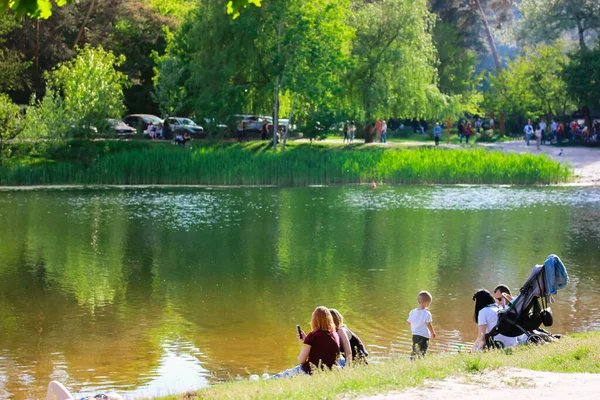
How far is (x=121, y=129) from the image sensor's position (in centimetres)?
5688

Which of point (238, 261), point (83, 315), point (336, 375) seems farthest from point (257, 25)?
point (336, 375)

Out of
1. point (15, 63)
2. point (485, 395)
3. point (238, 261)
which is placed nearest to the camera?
point (485, 395)

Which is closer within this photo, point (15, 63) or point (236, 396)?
point (236, 396)

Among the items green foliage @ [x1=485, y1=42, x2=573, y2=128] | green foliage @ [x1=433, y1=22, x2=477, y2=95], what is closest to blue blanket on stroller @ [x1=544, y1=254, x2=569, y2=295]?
green foliage @ [x1=485, y1=42, x2=573, y2=128]

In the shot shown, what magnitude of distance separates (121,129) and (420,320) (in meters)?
46.0

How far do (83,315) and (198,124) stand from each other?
40.1 metres

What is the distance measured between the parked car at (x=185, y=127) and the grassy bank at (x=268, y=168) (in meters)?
7.89

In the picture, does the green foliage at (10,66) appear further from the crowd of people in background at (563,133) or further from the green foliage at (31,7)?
the green foliage at (31,7)

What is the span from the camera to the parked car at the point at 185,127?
56.5 metres

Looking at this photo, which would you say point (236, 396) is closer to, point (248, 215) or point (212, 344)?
point (212, 344)

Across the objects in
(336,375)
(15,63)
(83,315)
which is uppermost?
(15,63)

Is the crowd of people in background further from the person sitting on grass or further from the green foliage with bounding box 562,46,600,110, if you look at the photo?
the person sitting on grass

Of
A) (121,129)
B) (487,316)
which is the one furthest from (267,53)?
(487,316)

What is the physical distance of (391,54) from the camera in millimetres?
55062
